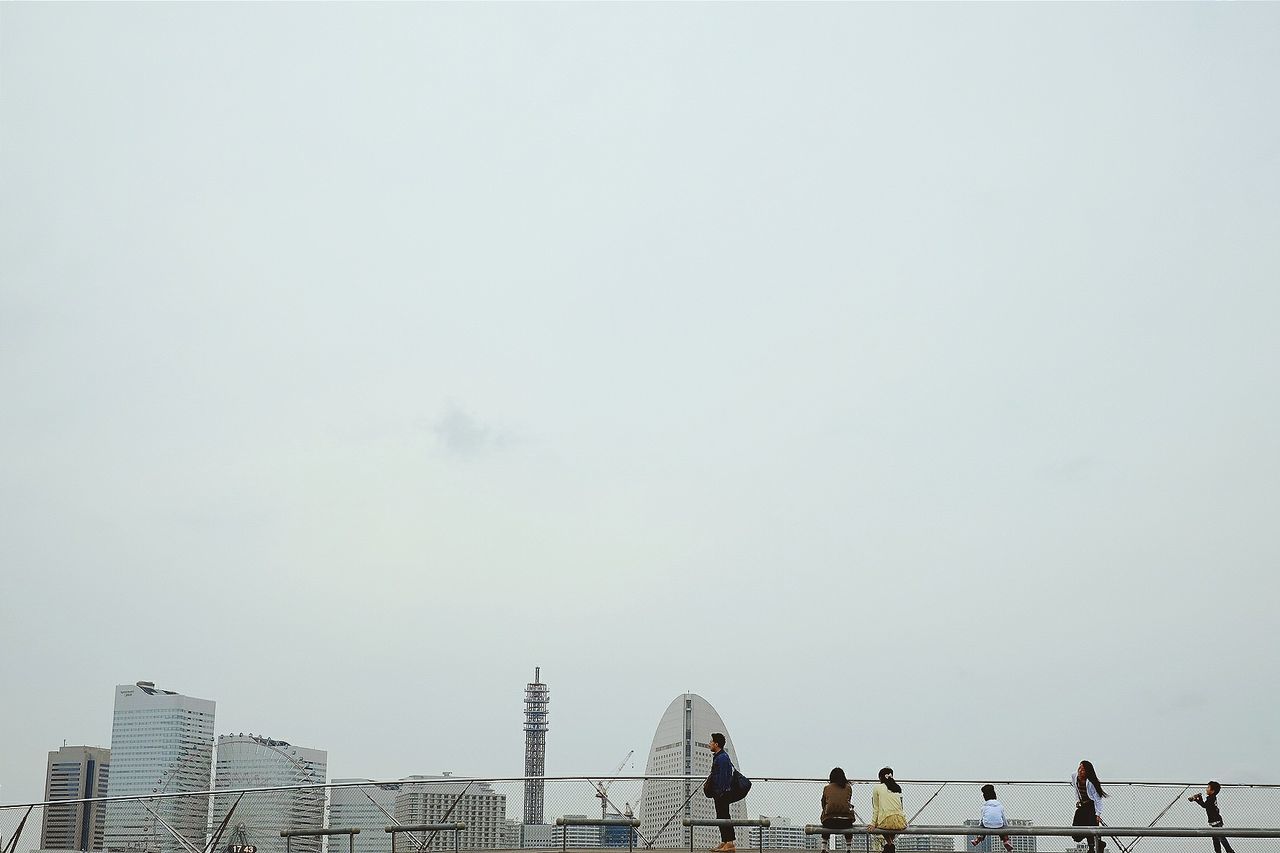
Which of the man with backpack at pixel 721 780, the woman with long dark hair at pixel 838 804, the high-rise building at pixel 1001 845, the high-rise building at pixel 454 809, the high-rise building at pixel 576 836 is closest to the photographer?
the woman with long dark hair at pixel 838 804

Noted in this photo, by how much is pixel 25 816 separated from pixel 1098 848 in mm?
18811

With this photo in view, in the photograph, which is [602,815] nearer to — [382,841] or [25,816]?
[382,841]

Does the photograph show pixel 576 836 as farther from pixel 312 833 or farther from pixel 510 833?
pixel 312 833

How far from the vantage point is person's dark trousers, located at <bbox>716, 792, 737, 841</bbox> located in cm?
2030

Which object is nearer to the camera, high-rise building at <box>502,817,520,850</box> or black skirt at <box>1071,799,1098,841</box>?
black skirt at <box>1071,799,1098,841</box>

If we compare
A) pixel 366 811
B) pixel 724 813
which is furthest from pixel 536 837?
pixel 724 813

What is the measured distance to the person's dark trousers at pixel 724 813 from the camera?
66.6 feet

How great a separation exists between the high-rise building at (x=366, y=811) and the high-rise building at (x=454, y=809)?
0.21 metres

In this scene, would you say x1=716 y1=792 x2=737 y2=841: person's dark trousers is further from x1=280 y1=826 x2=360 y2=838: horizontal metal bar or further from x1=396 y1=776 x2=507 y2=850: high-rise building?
x1=280 y1=826 x2=360 y2=838: horizontal metal bar

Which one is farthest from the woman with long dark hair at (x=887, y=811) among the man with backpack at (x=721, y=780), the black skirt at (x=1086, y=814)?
the black skirt at (x=1086, y=814)

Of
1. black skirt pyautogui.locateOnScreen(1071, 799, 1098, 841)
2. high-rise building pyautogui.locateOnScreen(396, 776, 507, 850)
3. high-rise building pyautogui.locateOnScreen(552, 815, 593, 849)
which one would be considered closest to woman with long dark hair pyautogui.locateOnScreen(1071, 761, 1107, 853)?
black skirt pyautogui.locateOnScreen(1071, 799, 1098, 841)

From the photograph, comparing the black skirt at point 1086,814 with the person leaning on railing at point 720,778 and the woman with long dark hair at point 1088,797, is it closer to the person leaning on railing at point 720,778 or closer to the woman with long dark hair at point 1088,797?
the woman with long dark hair at point 1088,797

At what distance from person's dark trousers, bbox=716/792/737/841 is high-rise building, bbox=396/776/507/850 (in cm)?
490

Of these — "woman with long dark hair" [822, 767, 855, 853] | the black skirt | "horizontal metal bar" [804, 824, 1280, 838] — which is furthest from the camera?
the black skirt
